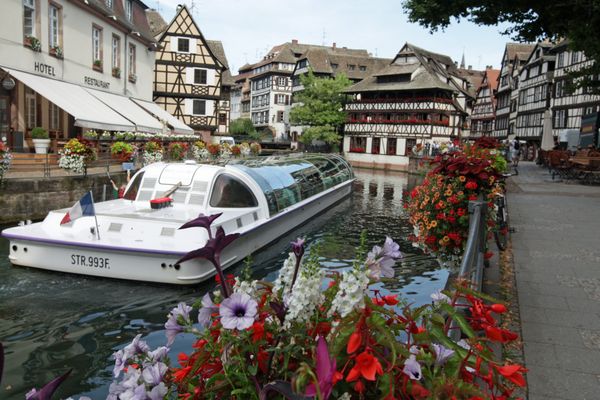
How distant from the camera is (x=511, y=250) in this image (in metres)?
8.48

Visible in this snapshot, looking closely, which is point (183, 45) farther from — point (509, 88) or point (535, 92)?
point (509, 88)

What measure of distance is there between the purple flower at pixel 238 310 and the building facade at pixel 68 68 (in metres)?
19.3

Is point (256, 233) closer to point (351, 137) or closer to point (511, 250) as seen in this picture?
point (511, 250)

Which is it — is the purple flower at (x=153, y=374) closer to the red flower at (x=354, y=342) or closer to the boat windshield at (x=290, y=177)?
the red flower at (x=354, y=342)

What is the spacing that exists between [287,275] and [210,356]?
42cm

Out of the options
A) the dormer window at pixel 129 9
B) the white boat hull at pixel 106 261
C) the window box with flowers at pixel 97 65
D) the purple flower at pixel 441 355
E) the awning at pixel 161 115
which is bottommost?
the white boat hull at pixel 106 261

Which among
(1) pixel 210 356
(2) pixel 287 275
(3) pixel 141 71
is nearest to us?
(1) pixel 210 356

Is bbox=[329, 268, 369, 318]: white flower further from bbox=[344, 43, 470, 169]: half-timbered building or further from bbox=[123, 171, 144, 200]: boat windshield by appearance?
bbox=[344, 43, 470, 169]: half-timbered building

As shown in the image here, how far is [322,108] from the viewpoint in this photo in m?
57.5

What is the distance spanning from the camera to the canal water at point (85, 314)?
622 cm

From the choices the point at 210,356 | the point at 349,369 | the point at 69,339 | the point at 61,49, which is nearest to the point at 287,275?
the point at 210,356

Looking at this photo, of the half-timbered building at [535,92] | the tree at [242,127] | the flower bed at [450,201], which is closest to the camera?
the flower bed at [450,201]

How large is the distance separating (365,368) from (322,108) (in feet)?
187

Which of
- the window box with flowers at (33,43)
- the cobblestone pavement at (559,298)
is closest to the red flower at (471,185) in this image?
the cobblestone pavement at (559,298)
